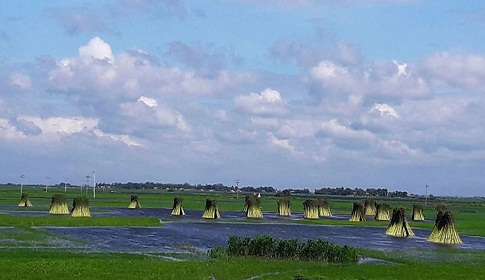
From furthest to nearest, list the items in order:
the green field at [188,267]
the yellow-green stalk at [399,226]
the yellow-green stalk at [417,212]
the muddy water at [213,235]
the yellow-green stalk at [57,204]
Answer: the yellow-green stalk at [417,212] → the yellow-green stalk at [57,204] → the yellow-green stalk at [399,226] → the muddy water at [213,235] → the green field at [188,267]

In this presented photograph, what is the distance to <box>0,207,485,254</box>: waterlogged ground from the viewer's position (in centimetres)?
5038

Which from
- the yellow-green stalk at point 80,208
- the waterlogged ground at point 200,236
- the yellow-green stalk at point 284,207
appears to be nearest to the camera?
the waterlogged ground at point 200,236

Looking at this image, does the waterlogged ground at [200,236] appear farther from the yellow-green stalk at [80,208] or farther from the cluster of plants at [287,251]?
the yellow-green stalk at [80,208]

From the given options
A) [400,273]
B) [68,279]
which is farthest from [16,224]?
[400,273]

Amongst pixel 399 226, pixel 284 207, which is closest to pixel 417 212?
pixel 284 207

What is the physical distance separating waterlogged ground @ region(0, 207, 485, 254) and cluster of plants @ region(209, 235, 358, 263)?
14.4 feet

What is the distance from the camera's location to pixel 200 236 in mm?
62531

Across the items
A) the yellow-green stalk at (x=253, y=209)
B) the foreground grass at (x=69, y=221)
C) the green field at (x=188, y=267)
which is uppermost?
the yellow-green stalk at (x=253, y=209)

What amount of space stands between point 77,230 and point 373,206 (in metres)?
72.5

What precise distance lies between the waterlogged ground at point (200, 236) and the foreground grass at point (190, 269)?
7.73 metres

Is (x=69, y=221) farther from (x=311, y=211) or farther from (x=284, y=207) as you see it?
(x=284, y=207)

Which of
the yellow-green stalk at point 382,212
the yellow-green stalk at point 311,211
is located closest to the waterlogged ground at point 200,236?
the yellow-green stalk at point 311,211

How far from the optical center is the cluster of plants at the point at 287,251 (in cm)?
4525

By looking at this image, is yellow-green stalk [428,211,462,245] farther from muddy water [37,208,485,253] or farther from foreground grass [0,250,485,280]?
foreground grass [0,250,485,280]
